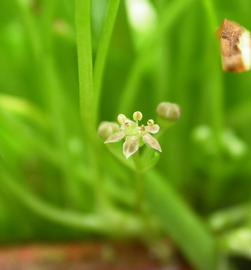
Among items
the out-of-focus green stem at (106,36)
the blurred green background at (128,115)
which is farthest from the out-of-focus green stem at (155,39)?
the out-of-focus green stem at (106,36)

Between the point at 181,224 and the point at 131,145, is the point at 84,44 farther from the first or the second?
the point at 181,224

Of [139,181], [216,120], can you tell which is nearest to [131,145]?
[139,181]

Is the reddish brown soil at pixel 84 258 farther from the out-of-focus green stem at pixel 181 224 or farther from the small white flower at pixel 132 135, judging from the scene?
the small white flower at pixel 132 135

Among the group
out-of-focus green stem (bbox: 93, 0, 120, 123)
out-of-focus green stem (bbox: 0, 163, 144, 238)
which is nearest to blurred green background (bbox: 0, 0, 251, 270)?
out-of-focus green stem (bbox: 0, 163, 144, 238)

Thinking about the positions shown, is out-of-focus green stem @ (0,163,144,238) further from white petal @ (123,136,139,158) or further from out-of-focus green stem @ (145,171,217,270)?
white petal @ (123,136,139,158)

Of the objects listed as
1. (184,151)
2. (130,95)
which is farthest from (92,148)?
(184,151)

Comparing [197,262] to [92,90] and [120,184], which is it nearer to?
[120,184]
